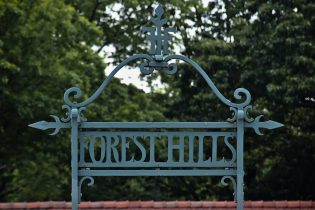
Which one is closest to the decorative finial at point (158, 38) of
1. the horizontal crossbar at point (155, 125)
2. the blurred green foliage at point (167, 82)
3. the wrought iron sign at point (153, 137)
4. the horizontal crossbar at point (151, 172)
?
the wrought iron sign at point (153, 137)

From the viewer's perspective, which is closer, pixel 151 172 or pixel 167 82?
pixel 151 172

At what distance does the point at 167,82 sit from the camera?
23.7 m

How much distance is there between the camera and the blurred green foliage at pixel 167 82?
58.8ft

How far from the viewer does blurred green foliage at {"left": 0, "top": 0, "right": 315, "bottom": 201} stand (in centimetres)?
1792

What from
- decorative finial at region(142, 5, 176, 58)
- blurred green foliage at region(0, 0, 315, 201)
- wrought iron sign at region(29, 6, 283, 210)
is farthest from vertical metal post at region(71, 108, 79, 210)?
blurred green foliage at region(0, 0, 315, 201)

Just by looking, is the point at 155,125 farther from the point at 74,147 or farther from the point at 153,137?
the point at 74,147

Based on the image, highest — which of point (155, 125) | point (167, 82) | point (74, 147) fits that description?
point (167, 82)

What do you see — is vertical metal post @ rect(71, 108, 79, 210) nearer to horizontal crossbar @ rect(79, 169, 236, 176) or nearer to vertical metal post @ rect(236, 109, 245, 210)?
horizontal crossbar @ rect(79, 169, 236, 176)

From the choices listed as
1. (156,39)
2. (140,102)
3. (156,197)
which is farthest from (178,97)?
(156,39)

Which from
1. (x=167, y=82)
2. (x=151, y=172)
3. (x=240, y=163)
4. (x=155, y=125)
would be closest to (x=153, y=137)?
(x=155, y=125)

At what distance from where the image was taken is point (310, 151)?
802 inches

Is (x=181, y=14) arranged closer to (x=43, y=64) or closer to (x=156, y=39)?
(x=43, y=64)

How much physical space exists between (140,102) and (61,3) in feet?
14.1

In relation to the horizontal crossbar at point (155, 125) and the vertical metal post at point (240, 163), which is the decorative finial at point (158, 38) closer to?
the horizontal crossbar at point (155, 125)
